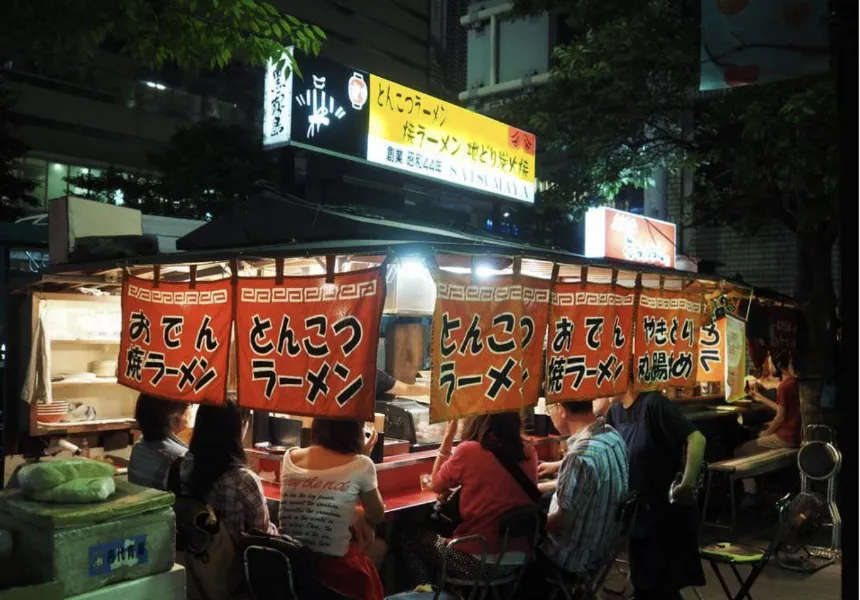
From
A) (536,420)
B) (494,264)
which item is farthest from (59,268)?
(536,420)

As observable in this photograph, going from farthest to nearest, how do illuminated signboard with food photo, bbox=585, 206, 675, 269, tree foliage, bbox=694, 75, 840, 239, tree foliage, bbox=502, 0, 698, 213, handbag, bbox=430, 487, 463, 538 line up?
illuminated signboard with food photo, bbox=585, 206, 675, 269, tree foliage, bbox=502, 0, 698, 213, tree foliage, bbox=694, 75, 840, 239, handbag, bbox=430, 487, 463, 538

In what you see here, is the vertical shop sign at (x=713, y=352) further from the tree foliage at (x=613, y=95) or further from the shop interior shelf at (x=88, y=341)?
the shop interior shelf at (x=88, y=341)

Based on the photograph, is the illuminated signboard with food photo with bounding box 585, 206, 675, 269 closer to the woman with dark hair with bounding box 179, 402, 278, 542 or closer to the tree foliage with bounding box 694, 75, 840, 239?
the tree foliage with bounding box 694, 75, 840, 239

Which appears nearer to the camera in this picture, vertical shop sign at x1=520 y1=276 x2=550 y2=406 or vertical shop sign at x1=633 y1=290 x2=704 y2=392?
vertical shop sign at x1=520 y1=276 x2=550 y2=406

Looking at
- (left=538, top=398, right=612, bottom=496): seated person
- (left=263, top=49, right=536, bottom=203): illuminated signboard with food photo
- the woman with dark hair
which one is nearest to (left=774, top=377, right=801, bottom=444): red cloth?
(left=263, top=49, right=536, bottom=203): illuminated signboard with food photo

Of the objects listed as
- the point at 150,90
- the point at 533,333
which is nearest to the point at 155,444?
the point at 533,333

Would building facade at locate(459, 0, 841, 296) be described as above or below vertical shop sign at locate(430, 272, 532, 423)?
above

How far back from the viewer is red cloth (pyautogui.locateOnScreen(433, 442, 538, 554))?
5.73 m

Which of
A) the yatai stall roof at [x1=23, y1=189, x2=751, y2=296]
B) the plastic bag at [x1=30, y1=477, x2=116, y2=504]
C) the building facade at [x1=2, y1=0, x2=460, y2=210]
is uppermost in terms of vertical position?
the building facade at [x1=2, y1=0, x2=460, y2=210]

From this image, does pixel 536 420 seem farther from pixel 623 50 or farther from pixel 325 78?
pixel 623 50

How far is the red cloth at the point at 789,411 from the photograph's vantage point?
38.3 feet

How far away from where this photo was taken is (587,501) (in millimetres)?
5797

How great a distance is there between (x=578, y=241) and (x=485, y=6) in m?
8.83

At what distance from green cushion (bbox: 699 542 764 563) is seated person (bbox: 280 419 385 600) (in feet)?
9.85
